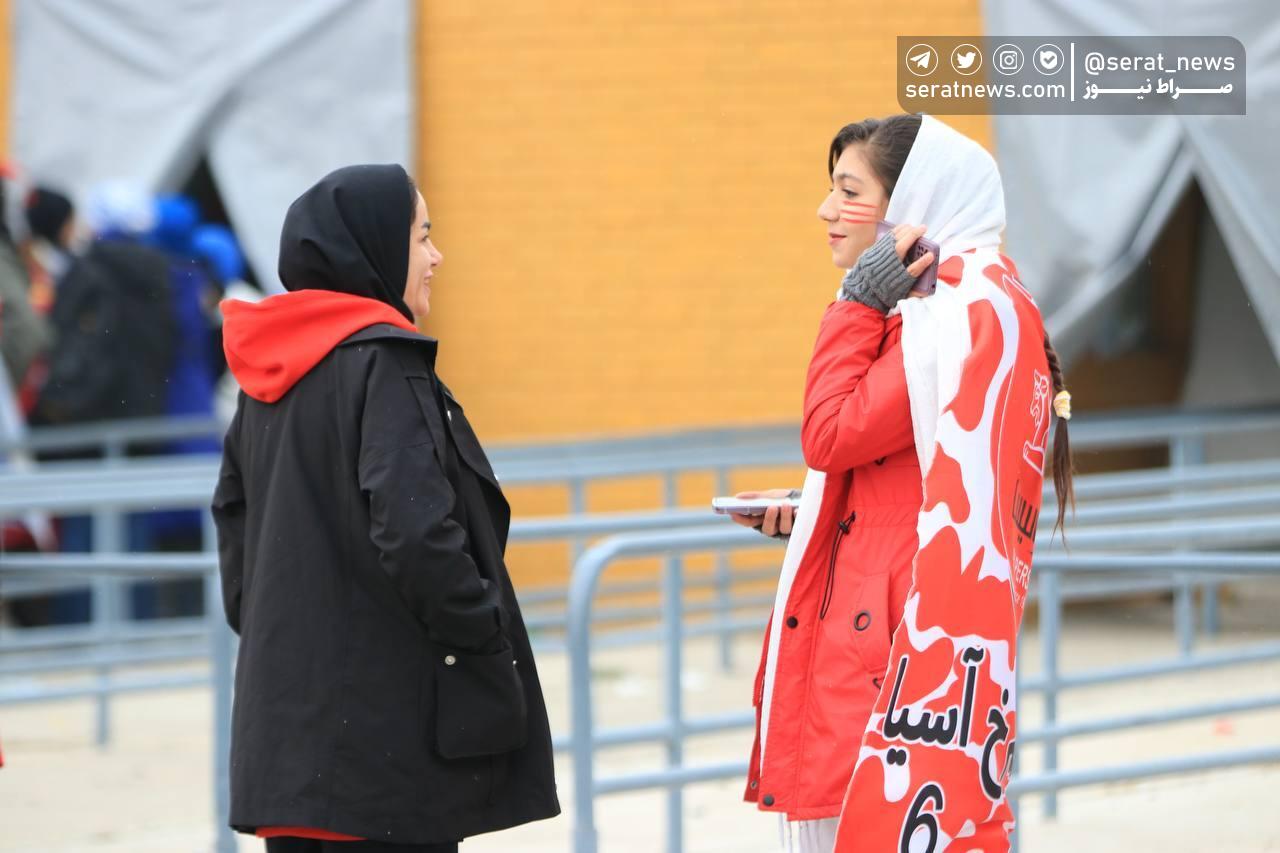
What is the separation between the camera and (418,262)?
9.84 ft

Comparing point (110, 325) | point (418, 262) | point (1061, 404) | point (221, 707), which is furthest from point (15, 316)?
point (1061, 404)

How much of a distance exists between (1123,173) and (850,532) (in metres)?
5.07

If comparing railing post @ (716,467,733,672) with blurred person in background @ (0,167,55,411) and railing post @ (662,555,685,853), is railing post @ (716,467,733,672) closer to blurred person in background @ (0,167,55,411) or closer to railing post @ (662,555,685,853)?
railing post @ (662,555,685,853)

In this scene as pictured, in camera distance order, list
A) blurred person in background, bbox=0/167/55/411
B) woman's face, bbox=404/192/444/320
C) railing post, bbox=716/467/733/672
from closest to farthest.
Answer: woman's face, bbox=404/192/444/320 < railing post, bbox=716/467/733/672 < blurred person in background, bbox=0/167/55/411

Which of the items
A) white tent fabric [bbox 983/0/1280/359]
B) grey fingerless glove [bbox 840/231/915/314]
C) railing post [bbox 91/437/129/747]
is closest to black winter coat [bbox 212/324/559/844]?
grey fingerless glove [bbox 840/231/915/314]

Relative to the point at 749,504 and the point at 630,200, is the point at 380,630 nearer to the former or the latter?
the point at 749,504

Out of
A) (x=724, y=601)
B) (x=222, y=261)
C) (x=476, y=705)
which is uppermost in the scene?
(x=222, y=261)

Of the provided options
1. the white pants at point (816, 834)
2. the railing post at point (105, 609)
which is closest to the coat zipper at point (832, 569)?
the white pants at point (816, 834)

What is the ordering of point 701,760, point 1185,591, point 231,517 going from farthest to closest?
point 1185,591
point 701,760
point 231,517

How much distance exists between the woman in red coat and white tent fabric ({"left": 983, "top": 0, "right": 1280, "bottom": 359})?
472 cm

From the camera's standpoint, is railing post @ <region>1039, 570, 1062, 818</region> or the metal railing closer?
the metal railing

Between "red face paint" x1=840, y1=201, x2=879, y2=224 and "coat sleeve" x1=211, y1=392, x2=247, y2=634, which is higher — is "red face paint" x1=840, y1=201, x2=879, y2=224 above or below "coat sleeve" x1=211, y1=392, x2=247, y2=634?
above

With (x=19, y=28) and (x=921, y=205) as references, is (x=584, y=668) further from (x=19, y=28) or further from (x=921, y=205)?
(x=19, y=28)

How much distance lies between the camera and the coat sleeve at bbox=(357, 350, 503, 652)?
8.96 feet
